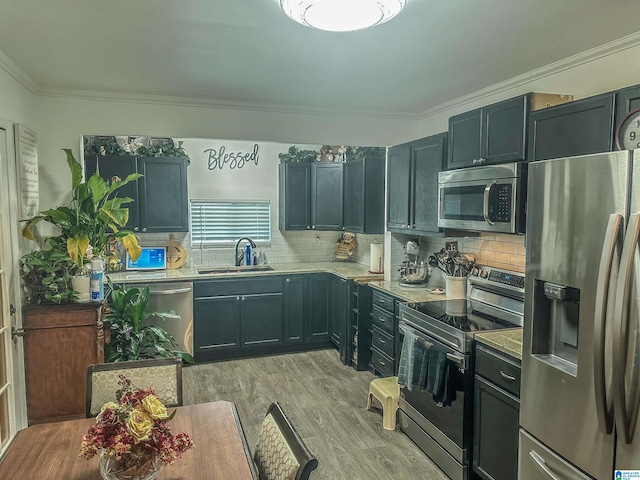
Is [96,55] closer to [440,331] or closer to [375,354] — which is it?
[440,331]

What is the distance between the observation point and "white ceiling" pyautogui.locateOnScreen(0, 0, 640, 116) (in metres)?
2.02

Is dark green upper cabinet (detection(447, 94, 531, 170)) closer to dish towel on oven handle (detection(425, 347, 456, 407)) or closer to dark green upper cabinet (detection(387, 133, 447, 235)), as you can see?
dark green upper cabinet (detection(387, 133, 447, 235))

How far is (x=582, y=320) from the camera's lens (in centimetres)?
169

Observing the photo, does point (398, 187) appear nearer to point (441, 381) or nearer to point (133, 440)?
point (441, 381)

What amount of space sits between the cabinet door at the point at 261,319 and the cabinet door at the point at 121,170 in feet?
4.67

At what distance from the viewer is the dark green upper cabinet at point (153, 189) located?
4.54 meters

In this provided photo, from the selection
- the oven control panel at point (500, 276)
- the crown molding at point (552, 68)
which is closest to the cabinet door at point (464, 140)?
the crown molding at point (552, 68)

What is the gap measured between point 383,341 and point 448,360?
52.6 inches

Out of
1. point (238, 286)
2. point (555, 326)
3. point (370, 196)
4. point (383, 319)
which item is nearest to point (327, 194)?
point (370, 196)

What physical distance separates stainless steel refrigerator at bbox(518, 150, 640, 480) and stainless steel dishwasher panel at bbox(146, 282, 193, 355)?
3.35m

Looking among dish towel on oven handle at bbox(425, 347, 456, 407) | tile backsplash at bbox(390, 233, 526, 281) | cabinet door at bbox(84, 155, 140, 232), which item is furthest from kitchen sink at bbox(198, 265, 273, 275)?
dish towel on oven handle at bbox(425, 347, 456, 407)

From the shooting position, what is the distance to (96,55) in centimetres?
263

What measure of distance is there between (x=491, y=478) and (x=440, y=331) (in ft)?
2.71

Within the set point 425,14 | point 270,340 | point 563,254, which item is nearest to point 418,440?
point 563,254
